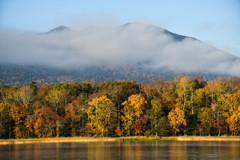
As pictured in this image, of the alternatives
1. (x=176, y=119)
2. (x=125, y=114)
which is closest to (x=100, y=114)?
(x=125, y=114)

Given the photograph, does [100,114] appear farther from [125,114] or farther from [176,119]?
[176,119]

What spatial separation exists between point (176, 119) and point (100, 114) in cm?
2500

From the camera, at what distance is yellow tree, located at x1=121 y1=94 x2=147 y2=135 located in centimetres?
10546

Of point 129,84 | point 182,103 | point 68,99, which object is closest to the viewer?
point 182,103

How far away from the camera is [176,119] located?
104 metres

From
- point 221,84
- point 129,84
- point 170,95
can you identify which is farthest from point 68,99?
point 221,84

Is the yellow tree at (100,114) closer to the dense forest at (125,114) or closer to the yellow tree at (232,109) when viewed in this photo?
the dense forest at (125,114)

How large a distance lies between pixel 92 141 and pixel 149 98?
32364 millimetres

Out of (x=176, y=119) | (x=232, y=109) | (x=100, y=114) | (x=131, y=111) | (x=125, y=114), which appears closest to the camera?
(x=232, y=109)

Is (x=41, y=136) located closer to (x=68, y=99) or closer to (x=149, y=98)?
(x=68, y=99)

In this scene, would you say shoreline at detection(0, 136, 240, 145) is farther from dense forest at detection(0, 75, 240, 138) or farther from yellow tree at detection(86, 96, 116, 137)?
yellow tree at detection(86, 96, 116, 137)

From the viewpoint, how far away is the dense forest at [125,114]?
337 feet

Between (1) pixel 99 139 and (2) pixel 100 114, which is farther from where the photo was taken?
(2) pixel 100 114

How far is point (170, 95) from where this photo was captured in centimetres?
11538
